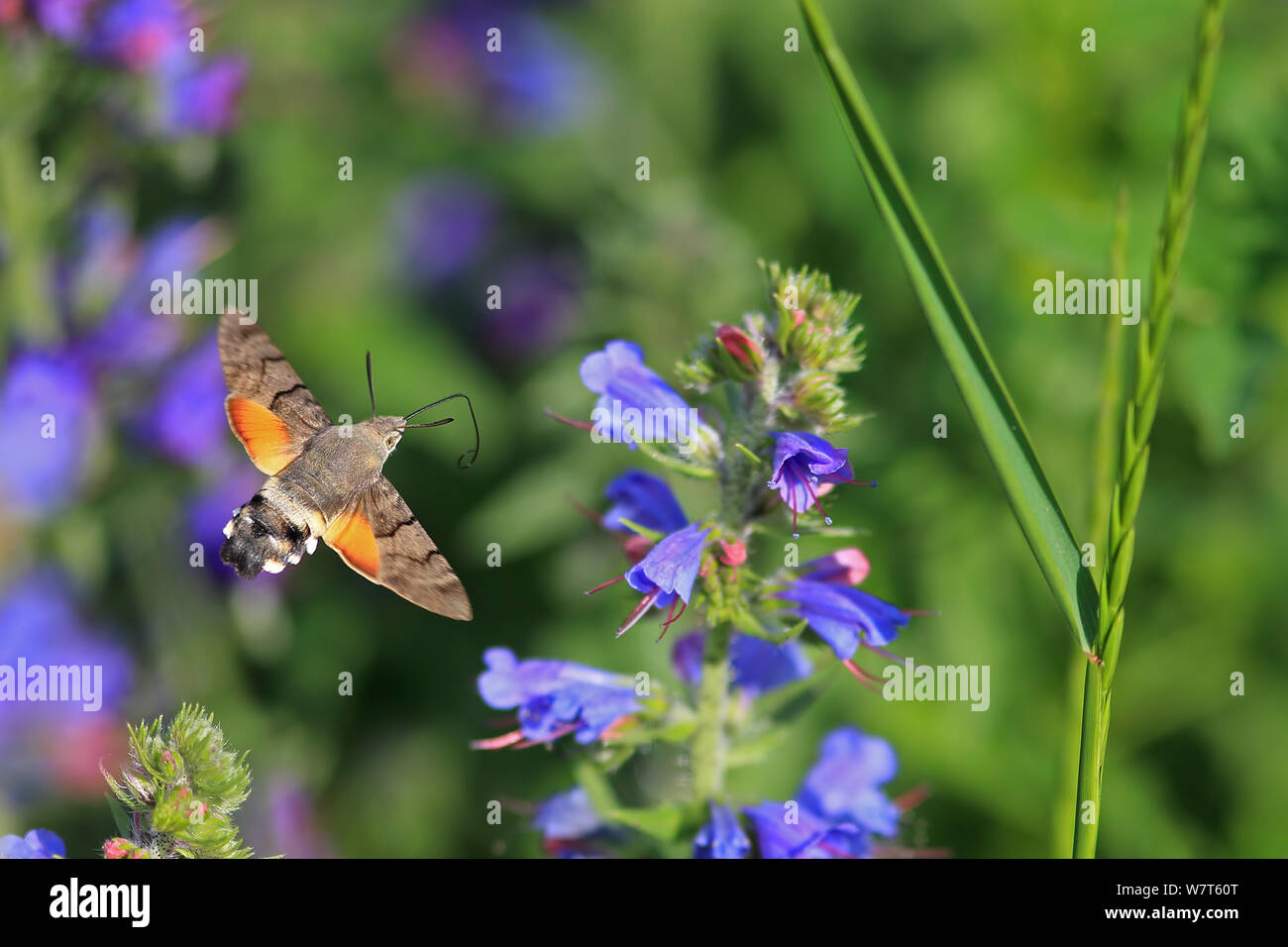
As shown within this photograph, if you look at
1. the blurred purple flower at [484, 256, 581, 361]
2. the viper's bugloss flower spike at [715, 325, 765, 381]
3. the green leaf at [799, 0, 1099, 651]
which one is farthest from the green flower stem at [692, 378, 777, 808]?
the blurred purple flower at [484, 256, 581, 361]

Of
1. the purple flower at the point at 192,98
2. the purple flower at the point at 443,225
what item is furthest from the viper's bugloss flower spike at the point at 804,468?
the purple flower at the point at 443,225

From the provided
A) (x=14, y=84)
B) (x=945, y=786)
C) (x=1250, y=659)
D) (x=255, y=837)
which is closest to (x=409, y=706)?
(x=255, y=837)

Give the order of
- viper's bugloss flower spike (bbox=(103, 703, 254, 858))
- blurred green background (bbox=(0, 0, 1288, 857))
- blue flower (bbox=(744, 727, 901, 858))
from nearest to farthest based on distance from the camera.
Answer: viper's bugloss flower spike (bbox=(103, 703, 254, 858)), blue flower (bbox=(744, 727, 901, 858)), blurred green background (bbox=(0, 0, 1288, 857))

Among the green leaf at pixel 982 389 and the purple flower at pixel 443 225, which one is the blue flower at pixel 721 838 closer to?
the green leaf at pixel 982 389

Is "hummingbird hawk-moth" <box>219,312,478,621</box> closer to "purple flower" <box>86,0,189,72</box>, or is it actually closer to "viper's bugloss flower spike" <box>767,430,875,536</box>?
"viper's bugloss flower spike" <box>767,430,875,536</box>

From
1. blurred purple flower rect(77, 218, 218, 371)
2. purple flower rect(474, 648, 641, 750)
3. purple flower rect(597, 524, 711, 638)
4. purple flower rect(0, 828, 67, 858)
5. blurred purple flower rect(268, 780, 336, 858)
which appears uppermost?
blurred purple flower rect(77, 218, 218, 371)
